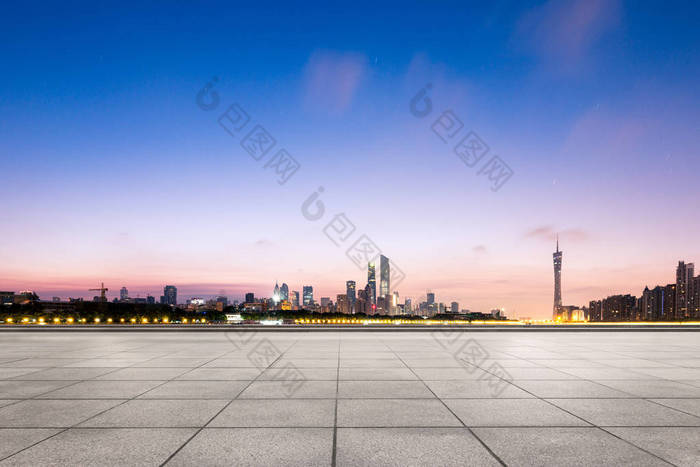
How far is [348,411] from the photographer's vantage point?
7.53 m

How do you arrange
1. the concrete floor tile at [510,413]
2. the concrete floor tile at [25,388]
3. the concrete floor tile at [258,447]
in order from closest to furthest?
the concrete floor tile at [258,447]
the concrete floor tile at [510,413]
the concrete floor tile at [25,388]

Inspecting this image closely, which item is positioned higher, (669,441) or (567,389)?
(669,441)

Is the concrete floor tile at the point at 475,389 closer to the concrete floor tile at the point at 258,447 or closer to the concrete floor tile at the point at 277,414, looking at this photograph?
the concrete floor tile at the point at 277,414

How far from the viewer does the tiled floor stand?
18.4ft

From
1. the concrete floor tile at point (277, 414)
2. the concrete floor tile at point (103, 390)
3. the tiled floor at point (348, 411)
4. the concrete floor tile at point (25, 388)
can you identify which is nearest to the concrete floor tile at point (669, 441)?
the tiled floor at point (348, 411)

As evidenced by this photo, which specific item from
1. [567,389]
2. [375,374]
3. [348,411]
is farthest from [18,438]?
[567,389]

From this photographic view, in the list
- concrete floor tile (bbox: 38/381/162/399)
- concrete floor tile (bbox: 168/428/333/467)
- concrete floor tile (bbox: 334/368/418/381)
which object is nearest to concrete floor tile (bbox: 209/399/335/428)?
concrete floor tile (bbox: 168/428/333/467)

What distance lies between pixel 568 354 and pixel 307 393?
10.8 m

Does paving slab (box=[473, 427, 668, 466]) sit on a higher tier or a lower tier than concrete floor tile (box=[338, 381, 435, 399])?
higher

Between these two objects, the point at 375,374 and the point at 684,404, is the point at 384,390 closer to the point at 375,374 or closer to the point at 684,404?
the point at 375,374

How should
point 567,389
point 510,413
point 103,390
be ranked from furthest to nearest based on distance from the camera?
point 567,389, point 103,390, point 510,413

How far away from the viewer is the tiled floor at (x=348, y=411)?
559 centimetres

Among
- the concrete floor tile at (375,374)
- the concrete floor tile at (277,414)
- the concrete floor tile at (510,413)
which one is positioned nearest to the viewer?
the concrete floor tile at (277,414)

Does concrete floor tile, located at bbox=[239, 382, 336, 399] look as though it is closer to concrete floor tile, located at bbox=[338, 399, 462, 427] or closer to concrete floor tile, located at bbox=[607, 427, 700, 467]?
concrete floor tile, located at bbox=[338, 399, 462, 427]
